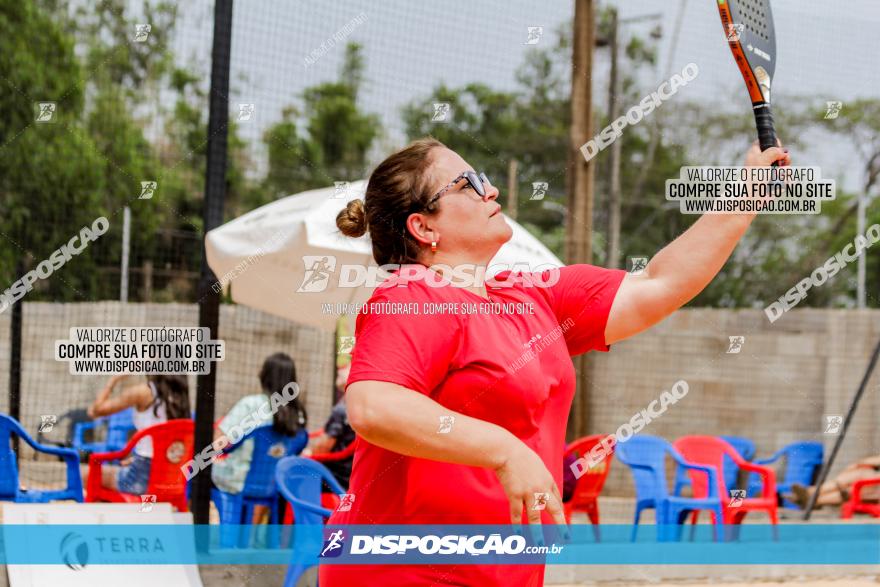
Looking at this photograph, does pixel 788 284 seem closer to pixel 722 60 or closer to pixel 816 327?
pixel 816 327

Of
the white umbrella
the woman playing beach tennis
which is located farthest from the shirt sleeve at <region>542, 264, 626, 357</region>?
the white umbrella

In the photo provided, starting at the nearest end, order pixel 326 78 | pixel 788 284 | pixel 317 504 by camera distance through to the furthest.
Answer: pixel 317 504 < pixel 326 78 < pixel 788 284

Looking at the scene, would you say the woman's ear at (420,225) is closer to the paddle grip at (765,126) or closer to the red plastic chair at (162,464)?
the paddle grip at (765,126)

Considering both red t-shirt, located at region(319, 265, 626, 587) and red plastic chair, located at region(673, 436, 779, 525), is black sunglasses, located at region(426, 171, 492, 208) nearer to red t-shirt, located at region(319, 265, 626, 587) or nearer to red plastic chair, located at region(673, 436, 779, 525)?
red t-shirt, located at region(319, 265, 626, 587)

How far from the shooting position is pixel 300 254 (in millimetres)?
6336

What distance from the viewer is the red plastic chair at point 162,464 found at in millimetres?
5988

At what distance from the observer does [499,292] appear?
202 cm

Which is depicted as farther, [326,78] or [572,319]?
[326,78]

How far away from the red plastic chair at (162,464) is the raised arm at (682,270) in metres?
4.34

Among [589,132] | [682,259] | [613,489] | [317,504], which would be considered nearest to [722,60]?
[589,132]

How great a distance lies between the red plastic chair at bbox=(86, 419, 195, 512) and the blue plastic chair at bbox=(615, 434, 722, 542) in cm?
284

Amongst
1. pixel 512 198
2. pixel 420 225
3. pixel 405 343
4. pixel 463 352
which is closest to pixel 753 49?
pixel 420 225

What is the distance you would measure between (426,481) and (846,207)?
13.9 m

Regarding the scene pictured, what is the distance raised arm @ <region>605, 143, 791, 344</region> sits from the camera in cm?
204
